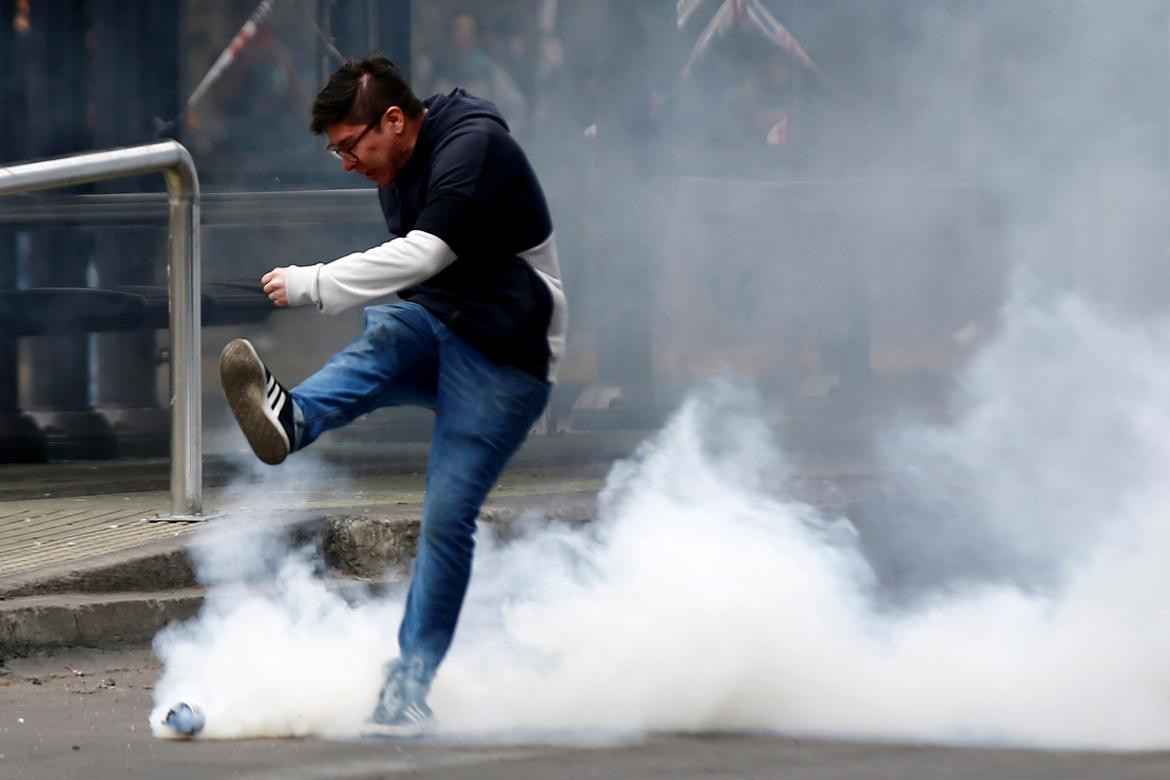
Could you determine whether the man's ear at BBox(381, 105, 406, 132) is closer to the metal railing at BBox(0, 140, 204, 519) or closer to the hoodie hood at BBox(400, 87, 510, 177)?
the hoodie hood at BBox(400, 87, 510, 177)

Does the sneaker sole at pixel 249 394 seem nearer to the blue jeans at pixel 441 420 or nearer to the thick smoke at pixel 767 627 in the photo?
the blue jeans at pixel 441 420

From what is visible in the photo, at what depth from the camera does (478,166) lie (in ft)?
10.6

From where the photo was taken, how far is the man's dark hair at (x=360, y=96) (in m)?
3.27

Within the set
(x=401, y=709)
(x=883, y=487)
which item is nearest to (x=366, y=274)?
(x=401, y=709)

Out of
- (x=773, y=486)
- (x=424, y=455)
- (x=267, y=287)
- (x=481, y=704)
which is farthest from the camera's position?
(x=424, y=455)

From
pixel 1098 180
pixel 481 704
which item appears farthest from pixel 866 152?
pixel 481 704

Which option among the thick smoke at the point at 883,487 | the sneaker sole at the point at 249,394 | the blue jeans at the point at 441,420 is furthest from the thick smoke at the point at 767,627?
the sneaker sole at the point at 249,394

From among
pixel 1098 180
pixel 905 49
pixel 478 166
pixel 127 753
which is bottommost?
pixel 127 753

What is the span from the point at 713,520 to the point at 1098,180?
10.9 feet

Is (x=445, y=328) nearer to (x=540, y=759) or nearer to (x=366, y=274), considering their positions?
(x=366, y=274)

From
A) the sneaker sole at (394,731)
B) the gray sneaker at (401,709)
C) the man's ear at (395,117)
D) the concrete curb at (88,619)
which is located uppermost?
the man's ear at (395,117)

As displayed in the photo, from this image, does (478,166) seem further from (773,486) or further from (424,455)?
(424,455)

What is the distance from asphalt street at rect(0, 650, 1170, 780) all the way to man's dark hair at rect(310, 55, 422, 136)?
1094mm

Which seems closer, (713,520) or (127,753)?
(127,753)
